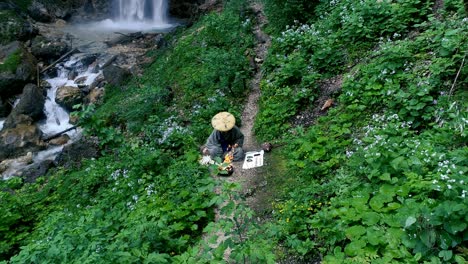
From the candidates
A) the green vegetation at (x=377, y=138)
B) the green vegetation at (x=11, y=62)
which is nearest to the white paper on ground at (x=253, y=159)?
the green vegetation at (x=377, y=138)

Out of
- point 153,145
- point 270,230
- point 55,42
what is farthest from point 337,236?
point 55,42

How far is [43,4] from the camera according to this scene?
23.6 m

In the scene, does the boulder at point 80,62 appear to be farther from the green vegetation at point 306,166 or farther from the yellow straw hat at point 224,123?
the yellow straw hat at point 224,123

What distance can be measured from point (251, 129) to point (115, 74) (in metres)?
8.98

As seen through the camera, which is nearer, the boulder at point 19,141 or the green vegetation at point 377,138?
the green vegetation at point 377,138

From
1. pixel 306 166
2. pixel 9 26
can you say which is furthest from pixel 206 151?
pixel 9 26

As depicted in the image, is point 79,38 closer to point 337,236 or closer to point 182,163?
point 182,163

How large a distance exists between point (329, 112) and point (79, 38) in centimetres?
1804

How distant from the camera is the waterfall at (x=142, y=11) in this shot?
2238 cm

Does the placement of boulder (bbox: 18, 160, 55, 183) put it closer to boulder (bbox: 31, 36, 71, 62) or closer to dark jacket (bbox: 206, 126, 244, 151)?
dark jacket (bbox: 206, 126, 244, 151)

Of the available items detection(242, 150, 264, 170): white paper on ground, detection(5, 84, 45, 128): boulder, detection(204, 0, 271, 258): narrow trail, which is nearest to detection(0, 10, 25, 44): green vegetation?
detection(5, 84, 45, 128): boulder

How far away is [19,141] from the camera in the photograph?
12.2 metres

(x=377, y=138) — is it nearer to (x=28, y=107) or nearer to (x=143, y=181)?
(x=143, y=181)

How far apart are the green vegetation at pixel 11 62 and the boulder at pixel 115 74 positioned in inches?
146
